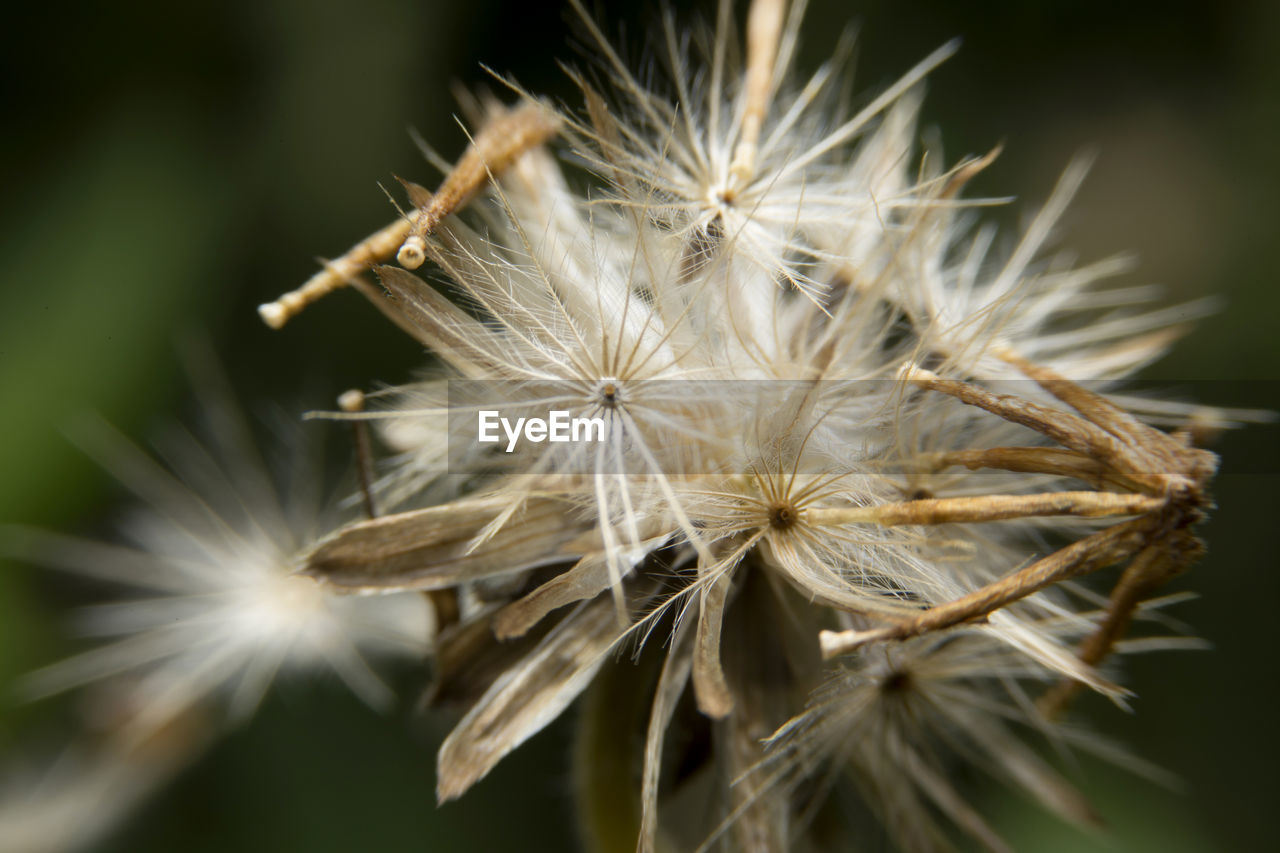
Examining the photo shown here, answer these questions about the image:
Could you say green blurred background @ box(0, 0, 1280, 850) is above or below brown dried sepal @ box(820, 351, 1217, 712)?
above

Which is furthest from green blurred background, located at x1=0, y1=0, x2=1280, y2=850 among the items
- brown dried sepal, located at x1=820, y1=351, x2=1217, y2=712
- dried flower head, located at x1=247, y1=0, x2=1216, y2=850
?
brown dried sepal, located at x1=820, y1=351, x2=1217, y2=712

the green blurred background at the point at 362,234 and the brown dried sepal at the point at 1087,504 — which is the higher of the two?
the green blurred background at the point at 362,234

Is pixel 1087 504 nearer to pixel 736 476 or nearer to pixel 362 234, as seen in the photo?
pixel 736 476

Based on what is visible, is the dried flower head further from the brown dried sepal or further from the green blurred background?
the green blurred background

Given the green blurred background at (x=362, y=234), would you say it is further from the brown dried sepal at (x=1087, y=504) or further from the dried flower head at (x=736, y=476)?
the brown dried sepal at (x=1087, y=504)

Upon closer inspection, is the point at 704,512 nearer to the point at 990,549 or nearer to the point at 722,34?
the point at 990,549

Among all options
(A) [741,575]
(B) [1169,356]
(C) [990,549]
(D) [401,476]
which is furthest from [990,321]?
(B) [1169,356]

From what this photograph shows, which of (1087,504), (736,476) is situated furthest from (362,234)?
(1087,504)

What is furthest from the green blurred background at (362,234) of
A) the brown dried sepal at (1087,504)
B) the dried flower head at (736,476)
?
the brown dried sepal at (1087,504)
